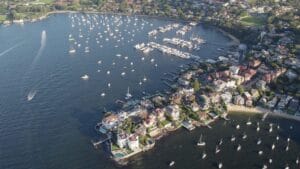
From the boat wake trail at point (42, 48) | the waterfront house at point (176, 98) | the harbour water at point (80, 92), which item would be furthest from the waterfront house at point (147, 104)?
the boat wake trail at point (42, 48)

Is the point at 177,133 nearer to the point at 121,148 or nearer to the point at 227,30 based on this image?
the point at 121,148

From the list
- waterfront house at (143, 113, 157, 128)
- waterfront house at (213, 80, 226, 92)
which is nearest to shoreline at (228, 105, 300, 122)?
waterfront house at (213, 80, 226, 92)

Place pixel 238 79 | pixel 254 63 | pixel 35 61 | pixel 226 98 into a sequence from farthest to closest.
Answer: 1. pixel 35 61
2. pixel 254 63
3. pixel 238 79
4. pixel 226 98

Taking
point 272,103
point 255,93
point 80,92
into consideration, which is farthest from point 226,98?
point 80,92

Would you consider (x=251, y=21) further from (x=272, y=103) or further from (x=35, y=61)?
(x=35, y=61)

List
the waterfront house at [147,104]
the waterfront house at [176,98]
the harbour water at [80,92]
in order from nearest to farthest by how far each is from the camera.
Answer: the harbour water at [80,92] → the waterfront house at [147,104] → the waterfront house at [176,98]

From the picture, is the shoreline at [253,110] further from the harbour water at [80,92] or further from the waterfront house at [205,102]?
the waterfront house at [205,102]

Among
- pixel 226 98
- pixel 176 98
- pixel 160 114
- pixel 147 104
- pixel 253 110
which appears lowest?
pixel 253 110

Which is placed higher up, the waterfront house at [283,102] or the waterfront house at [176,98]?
Result: the waterfront house at [176,98]
